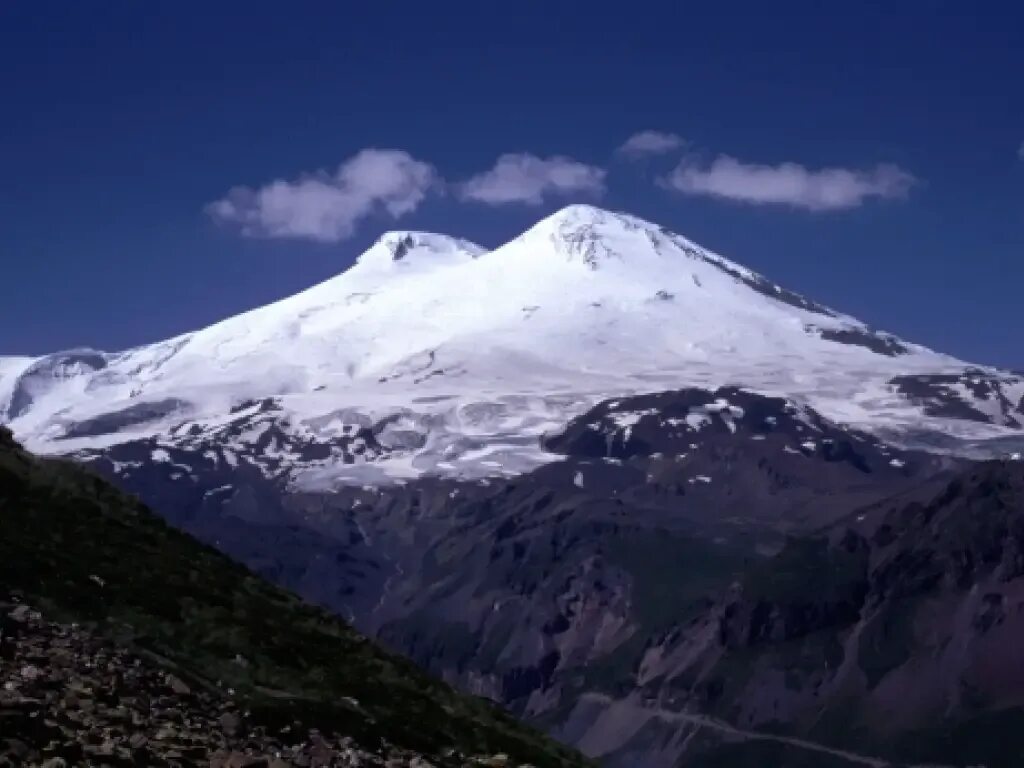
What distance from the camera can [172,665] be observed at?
3772 centimetres

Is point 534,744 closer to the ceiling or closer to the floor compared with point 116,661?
closer to the floor

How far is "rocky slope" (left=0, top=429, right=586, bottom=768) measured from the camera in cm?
3048

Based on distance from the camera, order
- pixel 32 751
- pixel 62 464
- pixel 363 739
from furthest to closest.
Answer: pixel 62 464, pixel 363 739, pixel 32 751

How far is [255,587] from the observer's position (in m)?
→ 55.9

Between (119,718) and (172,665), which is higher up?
(172,665)

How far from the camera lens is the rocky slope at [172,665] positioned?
3048 centimetres

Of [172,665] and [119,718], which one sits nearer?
[119,718]

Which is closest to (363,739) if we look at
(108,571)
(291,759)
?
A: (291,759)

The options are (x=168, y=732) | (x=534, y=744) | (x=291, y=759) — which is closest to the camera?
(x=168, y=732)

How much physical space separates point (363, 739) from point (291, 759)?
4353 millimetres

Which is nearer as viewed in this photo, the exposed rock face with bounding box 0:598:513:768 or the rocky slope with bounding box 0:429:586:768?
the exposed rock face with bounding box 0:598:513:768

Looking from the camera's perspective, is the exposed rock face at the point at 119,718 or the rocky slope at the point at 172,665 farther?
the rocky slope at the point at 172,665

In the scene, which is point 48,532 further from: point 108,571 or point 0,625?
point 0,625

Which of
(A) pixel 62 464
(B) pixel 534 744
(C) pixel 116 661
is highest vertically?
(A) pixel 62 464
